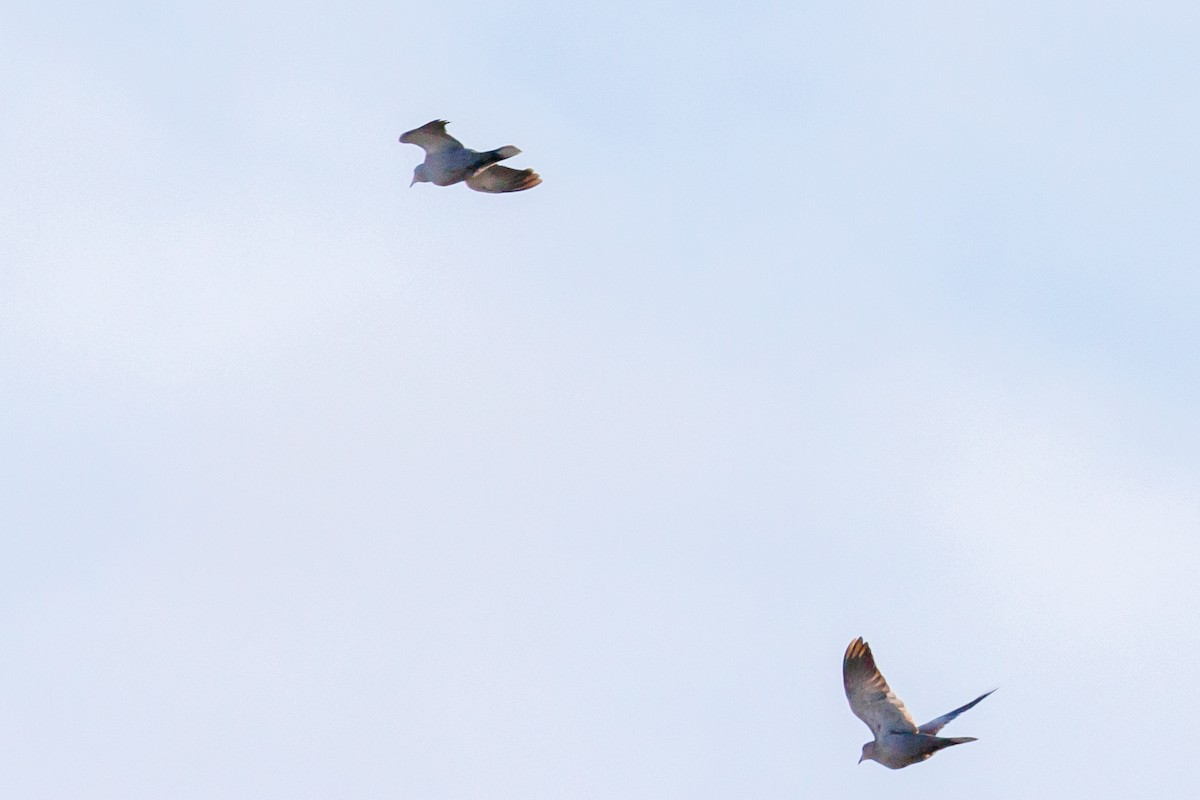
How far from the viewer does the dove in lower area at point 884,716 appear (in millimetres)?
36812

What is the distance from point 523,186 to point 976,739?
14.7 metres

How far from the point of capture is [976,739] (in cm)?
3425

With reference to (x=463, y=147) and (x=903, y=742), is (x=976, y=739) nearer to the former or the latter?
(x=903, y=742)

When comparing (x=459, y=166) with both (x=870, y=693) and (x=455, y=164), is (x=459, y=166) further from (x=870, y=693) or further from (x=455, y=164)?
(x=870, y=693)

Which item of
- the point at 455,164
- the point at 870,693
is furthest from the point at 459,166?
the point at 870,693

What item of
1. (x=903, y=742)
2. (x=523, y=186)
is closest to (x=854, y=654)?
(x=903, y=742)

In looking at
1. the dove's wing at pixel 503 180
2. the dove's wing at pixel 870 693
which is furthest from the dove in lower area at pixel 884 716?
the dove's wing at pixel 503 180

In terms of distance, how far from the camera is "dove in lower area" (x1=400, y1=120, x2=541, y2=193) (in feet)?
130

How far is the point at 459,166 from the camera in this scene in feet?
132

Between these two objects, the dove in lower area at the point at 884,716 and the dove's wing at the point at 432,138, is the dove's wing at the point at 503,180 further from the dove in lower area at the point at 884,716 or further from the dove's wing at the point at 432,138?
the dove in lower area at the point at 884,716

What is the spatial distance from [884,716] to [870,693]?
565mm

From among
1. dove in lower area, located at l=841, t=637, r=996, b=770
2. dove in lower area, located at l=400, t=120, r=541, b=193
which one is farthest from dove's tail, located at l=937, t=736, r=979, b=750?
dove in lower area, located at l=400, t=120, r=541, b=193

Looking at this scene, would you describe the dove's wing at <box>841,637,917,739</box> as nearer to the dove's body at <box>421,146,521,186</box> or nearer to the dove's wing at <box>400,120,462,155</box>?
the dove's body at <box>421,146,521,186</box>

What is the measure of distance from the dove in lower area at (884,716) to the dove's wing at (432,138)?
12578 mm
